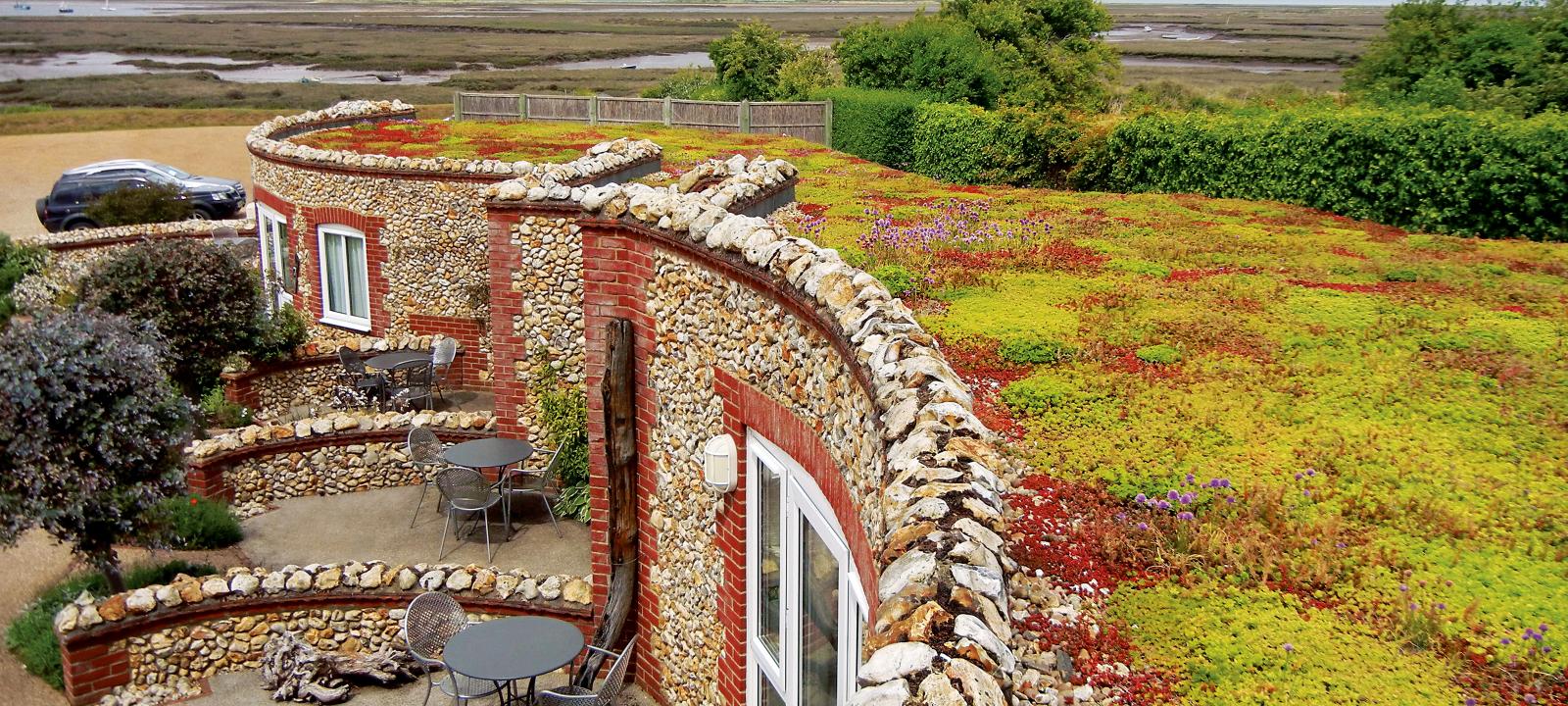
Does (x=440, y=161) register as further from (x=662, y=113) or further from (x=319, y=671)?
(x=662, y=113)

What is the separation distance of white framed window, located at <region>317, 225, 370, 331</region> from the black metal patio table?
7509 millimetres

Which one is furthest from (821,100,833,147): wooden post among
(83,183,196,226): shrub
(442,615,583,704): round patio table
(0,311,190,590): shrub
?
(442,615,583,704): round patio table

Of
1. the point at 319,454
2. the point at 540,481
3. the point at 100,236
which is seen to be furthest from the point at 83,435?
the point at 100,236

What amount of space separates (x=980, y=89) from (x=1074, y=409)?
32.0 m

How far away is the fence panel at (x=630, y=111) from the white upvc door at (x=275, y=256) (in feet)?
51.1

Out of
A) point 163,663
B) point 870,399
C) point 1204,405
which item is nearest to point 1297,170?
point 1204,405

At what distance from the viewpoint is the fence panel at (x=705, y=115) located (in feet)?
114

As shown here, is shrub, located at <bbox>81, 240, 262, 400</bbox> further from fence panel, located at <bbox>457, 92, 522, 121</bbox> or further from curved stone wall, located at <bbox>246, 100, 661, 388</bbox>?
fence panel, located at <bbox>457, 92, 522, 121</bbox>

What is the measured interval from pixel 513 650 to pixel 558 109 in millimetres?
31692

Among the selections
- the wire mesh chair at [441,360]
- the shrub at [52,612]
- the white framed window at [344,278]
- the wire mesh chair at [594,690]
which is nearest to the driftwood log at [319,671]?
the wire mesh chair at [594,690]

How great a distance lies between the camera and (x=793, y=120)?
114ft

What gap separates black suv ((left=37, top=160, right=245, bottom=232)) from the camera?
31203 mm

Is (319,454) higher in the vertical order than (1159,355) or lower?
lower

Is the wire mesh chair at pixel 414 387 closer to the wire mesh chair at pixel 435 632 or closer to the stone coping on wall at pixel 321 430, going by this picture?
the stone coping on wall at pixel 321 430
